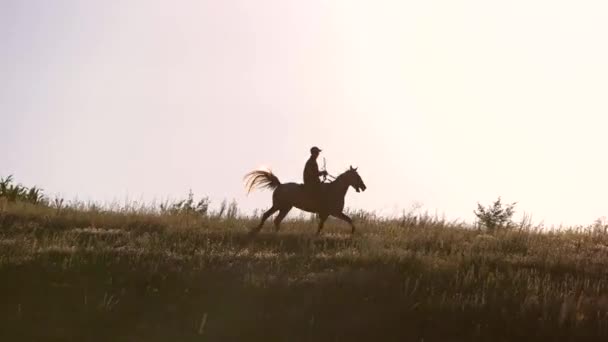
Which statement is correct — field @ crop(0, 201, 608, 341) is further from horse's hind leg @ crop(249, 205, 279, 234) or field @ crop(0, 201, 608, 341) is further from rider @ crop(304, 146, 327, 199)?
rider @ crop(304, 146, 327, 199)

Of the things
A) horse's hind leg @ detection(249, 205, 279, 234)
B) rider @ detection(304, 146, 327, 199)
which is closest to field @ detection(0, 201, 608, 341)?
horse's hind leg @ detection(249, 205, 279, 234)

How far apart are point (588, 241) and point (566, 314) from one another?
Result: 8224 mm

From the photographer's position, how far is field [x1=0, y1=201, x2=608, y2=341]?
460 inches

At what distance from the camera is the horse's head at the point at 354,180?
2111cm

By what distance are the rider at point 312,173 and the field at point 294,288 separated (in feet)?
6.72

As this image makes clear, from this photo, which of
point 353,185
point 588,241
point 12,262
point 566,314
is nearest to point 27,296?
point 12,262

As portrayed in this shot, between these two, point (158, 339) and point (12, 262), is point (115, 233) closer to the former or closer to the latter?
point (12, 262)

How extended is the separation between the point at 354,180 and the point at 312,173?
3.92ft

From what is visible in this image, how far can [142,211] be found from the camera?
75.9 ft

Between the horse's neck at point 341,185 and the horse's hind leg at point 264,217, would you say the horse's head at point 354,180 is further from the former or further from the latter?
the horse's hind leg at point 264,217

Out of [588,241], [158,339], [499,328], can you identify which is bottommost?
[158,339]

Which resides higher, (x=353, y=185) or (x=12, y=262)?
(x=353, y=185)

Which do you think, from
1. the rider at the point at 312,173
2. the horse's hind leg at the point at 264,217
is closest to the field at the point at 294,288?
the horse's hind leg at the point at 264,217

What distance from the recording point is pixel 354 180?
69.3ft
